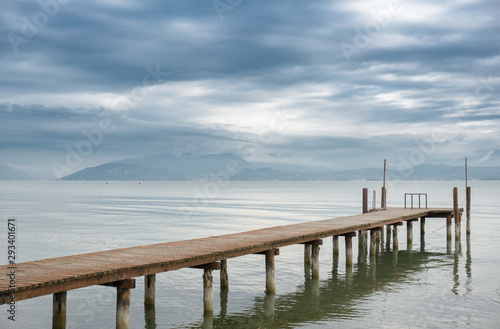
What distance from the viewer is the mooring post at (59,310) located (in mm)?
11930

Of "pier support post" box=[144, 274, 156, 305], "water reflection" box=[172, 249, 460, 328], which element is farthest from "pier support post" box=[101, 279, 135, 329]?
"pier support post" box=[144, 274, 156, 305]

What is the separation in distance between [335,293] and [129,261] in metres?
7.98

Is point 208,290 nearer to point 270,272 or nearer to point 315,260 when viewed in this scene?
point 270,272

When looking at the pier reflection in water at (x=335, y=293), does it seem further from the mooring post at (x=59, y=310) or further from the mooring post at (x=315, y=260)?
the mooring post at (x=59, y=310)

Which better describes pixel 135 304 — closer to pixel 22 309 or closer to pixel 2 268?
pixel 22 309

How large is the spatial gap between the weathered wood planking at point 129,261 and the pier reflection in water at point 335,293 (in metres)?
1.68

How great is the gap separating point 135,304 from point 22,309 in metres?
3.17

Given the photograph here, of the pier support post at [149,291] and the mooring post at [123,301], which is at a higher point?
the mooring post at [123,301]

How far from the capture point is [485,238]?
3406cm

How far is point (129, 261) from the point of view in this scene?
12336 millimetres

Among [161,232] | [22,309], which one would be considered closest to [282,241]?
[22,309]

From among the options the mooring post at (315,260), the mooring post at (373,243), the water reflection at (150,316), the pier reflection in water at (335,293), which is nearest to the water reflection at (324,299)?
the pier reflection in water at (335,293)

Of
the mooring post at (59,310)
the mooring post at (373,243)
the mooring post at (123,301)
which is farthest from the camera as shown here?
the mooring post at (373,243)

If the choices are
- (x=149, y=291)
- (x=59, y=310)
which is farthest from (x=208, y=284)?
(x=59, y=310)
